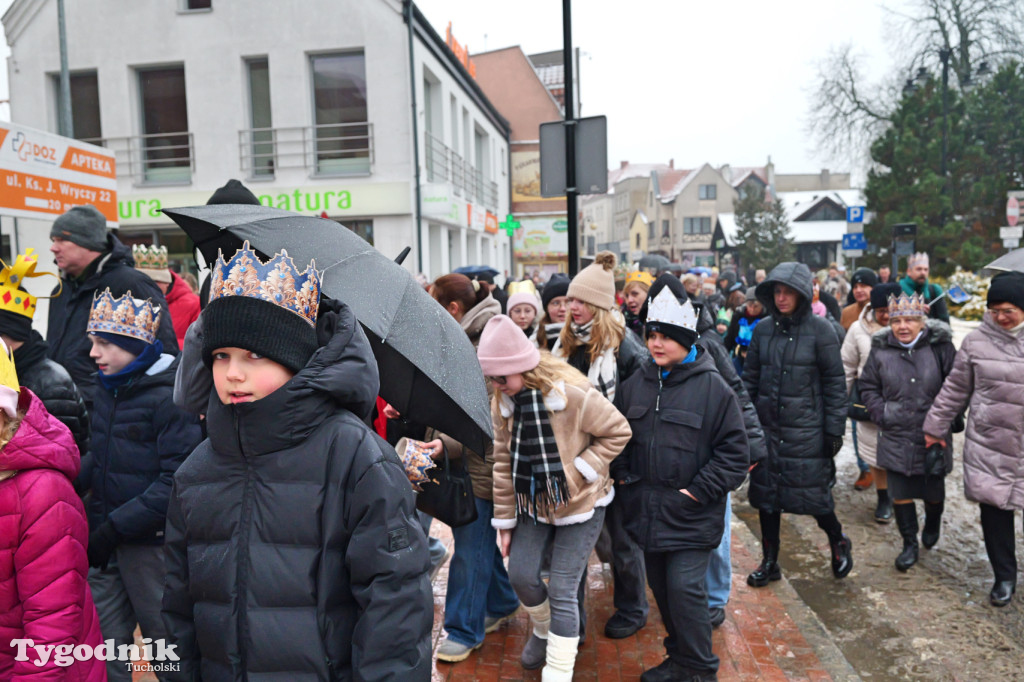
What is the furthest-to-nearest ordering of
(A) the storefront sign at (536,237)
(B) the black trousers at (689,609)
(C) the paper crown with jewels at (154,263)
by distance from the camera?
(A) the storefront sign at (536,237)
(C) the paper crown with jewels at (154,263)
(B) the black trousers at (689,609)

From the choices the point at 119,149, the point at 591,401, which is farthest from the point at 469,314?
the point at 119,149

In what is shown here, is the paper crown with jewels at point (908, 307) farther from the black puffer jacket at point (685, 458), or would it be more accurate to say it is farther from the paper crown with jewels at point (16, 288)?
the paper crown with jewels at point (16, 288)

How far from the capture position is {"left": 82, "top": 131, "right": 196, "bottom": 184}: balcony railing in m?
17.6

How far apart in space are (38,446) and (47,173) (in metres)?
8.20

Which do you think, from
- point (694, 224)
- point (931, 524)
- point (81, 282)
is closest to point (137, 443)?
point (81, 282)

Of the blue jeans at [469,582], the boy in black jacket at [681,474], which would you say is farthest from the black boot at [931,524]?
the blue jeans at [469,582]

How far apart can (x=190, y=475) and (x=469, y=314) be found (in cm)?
284

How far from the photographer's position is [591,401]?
144 inches

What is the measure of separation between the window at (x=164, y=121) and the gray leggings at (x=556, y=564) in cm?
1684

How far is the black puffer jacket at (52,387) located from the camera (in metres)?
3.04

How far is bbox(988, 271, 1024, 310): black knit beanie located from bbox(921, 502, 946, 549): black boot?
5.68 feet

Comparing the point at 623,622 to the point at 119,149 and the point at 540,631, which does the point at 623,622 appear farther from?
the point at 119,149

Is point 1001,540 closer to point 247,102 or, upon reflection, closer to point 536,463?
point 536,463
